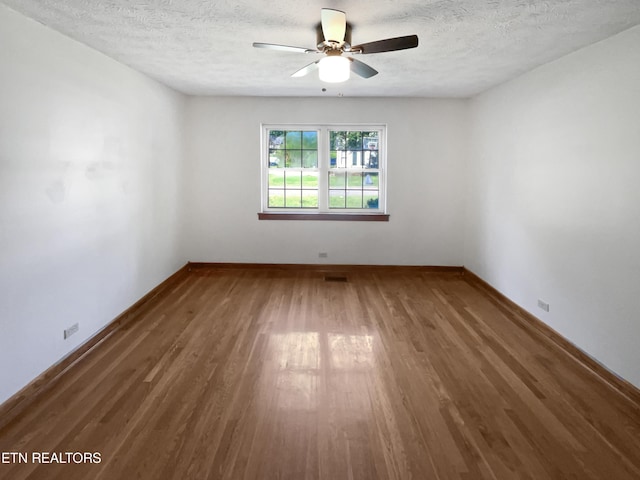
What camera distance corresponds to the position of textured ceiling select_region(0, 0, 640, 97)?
2312mm

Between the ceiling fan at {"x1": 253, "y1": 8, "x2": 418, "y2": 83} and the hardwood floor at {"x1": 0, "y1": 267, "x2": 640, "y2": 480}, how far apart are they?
2.07m

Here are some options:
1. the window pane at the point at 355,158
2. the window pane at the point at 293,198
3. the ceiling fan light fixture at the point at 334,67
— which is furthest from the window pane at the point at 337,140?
the ceiling fan light fixture at the point at 334,67

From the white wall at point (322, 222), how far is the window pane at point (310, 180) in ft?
1.74

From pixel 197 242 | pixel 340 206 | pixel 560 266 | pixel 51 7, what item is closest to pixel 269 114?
pixel 340 206

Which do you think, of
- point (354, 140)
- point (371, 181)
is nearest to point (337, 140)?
Result: point (354, 140)

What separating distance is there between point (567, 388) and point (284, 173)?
413cm

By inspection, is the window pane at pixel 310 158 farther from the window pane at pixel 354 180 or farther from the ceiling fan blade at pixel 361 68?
the ceiling fan blade at pixel 361 68

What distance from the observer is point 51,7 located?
7.62 feet

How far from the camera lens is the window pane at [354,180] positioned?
220 inches

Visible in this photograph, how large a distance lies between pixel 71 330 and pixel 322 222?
3.32 metres

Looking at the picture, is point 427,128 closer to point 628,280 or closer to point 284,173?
point 284,173

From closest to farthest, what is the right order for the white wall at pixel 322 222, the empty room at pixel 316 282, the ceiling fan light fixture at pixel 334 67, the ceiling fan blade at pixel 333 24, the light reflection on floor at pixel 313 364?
the empty room at pixel 316 282, the ceiling fan blade at pixel 333 24, the light reflection on floor at pixel 313 364, the ceiling fan light fixture at pixel 334 67, the white wall at pixel 322 222

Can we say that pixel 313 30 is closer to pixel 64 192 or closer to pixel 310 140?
pixel 64 192

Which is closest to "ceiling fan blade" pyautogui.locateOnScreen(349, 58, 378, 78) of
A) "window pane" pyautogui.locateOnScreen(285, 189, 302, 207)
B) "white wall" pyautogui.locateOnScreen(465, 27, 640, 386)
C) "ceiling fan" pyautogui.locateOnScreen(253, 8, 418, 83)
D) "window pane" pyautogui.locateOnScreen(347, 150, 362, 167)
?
"ceiling fan" pyautogui.locateOnScreen(253, 8, 418, 83)
